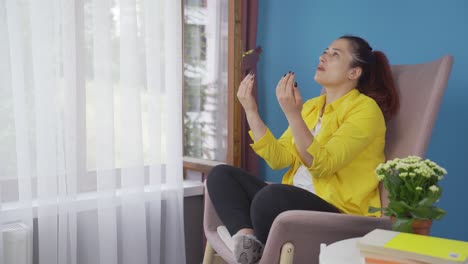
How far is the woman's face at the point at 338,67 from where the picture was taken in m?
2.01

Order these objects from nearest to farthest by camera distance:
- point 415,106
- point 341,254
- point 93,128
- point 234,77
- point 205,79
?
point 341,254
point 415,106
point 93,128
point 234,77
point 205,79

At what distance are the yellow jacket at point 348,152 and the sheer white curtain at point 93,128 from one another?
0.60 metres

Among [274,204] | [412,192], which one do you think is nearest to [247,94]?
[274,204]

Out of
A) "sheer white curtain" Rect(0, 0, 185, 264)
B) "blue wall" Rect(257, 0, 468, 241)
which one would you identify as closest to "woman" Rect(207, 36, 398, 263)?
"blue wall" Rect(257, 0, 468, 241)

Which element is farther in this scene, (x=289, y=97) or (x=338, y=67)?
(x=338, y=67)

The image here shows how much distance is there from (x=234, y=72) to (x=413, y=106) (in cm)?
79

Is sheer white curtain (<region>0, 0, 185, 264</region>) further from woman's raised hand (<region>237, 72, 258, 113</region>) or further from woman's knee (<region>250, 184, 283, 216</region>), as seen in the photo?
woman's knee (<region>250, 184, 283, 216</region>)

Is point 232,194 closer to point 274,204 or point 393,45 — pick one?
point 274,204

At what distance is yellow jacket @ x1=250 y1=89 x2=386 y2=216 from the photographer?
1.82m

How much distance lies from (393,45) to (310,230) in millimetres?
966

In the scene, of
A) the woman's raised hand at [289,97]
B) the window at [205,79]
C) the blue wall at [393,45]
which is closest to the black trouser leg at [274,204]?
the woman's raised hand at [289,97]

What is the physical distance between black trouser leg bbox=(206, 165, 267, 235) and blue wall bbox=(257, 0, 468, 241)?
65 cm

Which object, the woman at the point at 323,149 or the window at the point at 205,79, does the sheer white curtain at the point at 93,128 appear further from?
the woman at the point at 323,149

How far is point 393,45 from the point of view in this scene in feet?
7.38
